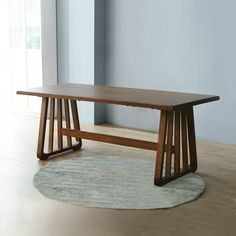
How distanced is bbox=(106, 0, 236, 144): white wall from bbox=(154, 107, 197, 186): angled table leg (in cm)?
100

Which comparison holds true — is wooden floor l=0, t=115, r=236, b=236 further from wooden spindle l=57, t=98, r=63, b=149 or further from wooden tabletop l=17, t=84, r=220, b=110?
wooden tabletop l=17, t=84, r=220, b=110

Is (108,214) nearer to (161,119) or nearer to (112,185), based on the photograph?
(112,185)

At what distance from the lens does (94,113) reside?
16.1ft

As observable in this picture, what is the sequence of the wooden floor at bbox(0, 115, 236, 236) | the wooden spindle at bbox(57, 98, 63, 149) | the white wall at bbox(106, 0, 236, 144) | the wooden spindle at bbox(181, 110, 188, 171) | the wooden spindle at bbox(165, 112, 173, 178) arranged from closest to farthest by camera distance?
Result: the wooden floor at bbox(0, 115, 236, 236)
the wooden spindle at bbox(165, 112, 173, 178)
the wooden spindle at bbox(181, 110, 188, 171)
the wooden spindle at bbox(57, 98, 63, 149)
the white wall at bbox(106, 0, 236, 144)

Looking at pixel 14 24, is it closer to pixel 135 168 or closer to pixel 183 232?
pixel 135 168

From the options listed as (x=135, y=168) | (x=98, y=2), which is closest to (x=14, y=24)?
(x=98, y=2)

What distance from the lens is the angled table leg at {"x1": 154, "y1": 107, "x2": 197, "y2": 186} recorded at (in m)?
2.72

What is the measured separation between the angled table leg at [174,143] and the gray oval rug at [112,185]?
0.07 meters

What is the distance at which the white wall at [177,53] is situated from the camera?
3914mm

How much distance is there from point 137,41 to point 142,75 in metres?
0.38

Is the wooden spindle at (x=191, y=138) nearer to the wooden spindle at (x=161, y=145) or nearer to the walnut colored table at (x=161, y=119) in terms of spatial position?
the walnut colored table at (x=161, y=119)

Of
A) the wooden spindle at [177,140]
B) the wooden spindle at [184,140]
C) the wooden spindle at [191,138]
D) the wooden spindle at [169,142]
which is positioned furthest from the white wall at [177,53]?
the wooden spindle at [169,142]

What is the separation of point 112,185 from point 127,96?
2.14 feet

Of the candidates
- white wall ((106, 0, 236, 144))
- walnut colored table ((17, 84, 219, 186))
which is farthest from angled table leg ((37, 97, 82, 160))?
white wall ((106, 0, 236, 144))
